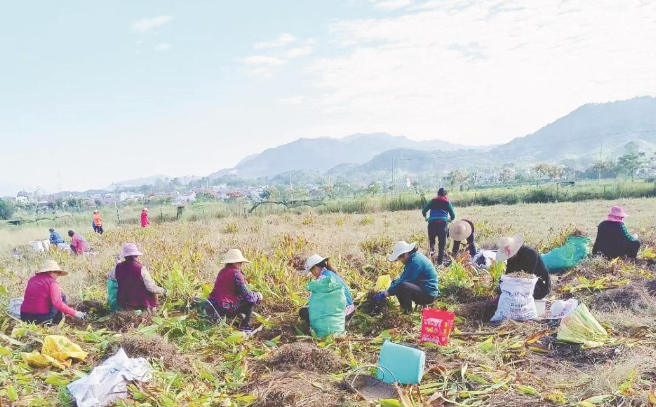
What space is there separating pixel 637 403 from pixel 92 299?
6.28 meters

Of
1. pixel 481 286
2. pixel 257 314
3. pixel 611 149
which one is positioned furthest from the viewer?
pixel 611 149

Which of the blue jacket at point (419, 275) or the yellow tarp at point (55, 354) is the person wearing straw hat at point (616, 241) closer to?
the blue jacket at point (419, 275)

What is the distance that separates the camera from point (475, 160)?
614 feet

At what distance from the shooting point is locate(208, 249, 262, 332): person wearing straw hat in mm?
5406

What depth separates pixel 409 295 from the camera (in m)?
5.41

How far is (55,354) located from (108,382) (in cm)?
110

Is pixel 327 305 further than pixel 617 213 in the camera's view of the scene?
No

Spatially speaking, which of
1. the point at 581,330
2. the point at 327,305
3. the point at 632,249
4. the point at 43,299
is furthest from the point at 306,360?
the point at 632,249

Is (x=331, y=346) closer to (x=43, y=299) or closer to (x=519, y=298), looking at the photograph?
(x=519, y=298)

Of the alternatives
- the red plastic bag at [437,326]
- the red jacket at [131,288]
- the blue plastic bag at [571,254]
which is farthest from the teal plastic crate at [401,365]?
the blue plastic bag at [571,254]

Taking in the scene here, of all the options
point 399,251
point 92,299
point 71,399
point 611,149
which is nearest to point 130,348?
point 71,399

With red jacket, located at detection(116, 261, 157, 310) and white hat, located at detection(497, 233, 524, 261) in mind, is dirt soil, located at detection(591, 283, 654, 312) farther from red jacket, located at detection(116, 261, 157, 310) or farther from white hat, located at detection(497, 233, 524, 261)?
red jacket, located at detection(116, 261, 157, 310)

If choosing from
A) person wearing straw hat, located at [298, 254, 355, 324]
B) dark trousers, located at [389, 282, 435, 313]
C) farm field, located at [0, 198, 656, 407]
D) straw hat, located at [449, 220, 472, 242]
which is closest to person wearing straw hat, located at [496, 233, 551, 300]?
farm field, located at [0, 198, 656, 407]

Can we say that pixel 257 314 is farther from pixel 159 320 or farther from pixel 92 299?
pixel 92 299
